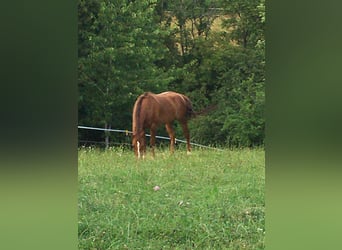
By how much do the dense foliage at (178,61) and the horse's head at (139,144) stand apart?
30cm

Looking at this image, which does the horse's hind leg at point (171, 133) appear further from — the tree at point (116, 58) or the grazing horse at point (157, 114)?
the tree at point (116, 58)

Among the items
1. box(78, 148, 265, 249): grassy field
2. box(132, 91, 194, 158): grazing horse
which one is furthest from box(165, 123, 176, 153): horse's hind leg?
box(78, 148, 265, 249): grassy field

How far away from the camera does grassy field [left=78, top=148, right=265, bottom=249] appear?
8.23 feet

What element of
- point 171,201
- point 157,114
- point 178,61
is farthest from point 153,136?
point 171,201

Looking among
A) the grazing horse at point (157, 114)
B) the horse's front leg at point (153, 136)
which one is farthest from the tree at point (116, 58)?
the horse's front leg at point (153, 136)

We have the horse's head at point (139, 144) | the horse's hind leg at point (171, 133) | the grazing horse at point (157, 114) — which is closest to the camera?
the horse's head at point (139, 144)

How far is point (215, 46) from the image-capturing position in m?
5.12

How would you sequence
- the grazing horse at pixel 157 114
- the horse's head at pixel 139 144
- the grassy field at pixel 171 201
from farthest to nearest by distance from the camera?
1. the grazing horse at pixel 157 114
2. the horse's head at pixel 139 144
3. the grassy field at pixel 171 201

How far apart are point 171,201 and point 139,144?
1.26m

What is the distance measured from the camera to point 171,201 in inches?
127

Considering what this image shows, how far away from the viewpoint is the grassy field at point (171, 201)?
2.51 m

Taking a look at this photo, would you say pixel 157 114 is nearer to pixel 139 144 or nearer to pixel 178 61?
pixel 139 144
